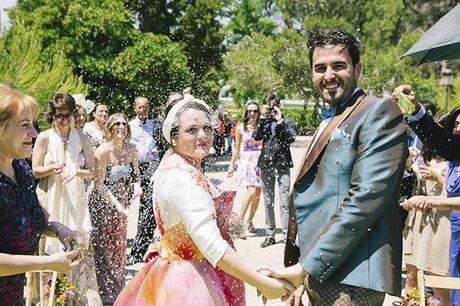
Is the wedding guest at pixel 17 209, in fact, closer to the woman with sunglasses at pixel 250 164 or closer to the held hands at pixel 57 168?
the held hands at pixel 57 168

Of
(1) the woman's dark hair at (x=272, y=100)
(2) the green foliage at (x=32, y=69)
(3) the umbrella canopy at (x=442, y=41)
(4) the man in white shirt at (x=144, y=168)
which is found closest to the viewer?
(3) the umbrella canopy at (x=442, y=41)

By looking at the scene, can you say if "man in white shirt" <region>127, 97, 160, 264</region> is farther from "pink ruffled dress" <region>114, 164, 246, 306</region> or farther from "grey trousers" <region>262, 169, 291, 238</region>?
"pink ruffled dress" <region>114, 164, 246, 306</region>

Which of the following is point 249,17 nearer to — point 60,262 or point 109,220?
point 109,220

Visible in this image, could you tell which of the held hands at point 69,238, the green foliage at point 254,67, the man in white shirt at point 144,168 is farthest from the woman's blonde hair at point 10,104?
the green foliage at point 254,67

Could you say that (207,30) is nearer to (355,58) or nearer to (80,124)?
(80,124)

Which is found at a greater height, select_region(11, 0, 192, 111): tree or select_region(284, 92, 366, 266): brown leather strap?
select_region(11, 0, 192, 111): tree

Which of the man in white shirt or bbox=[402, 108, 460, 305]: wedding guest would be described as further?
the man in white shirt

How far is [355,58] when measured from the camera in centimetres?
240

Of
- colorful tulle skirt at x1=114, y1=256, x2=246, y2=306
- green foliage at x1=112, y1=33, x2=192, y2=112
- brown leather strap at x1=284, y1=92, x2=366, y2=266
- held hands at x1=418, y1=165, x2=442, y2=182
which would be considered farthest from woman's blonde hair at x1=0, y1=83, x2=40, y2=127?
green foliage at x1=112, y1=33, x2=192, y2=112

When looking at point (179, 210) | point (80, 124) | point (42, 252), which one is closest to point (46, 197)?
point (42, 252)

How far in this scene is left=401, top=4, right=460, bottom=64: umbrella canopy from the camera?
12.8ft

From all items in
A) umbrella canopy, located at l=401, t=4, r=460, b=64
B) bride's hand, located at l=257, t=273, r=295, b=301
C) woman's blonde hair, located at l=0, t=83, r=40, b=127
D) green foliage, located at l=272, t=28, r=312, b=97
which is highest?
green foliage, located at l=272, t=28, r=312, b=97

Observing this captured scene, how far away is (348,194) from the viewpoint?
7.29 ft

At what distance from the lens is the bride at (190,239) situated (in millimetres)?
2361
